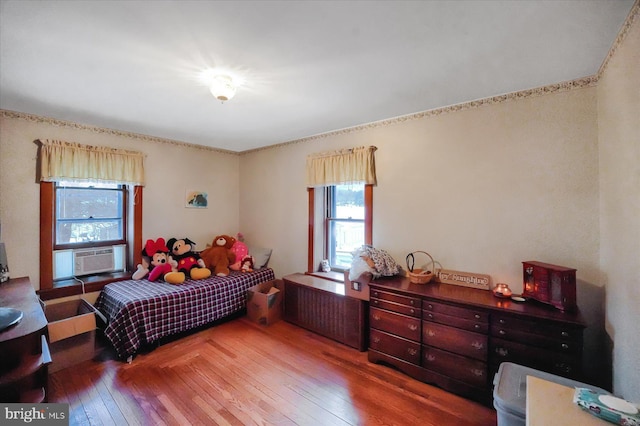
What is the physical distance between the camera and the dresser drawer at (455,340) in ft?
6.72

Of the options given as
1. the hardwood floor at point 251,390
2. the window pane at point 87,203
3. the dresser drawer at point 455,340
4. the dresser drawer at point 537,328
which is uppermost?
the window pane at point 87,203

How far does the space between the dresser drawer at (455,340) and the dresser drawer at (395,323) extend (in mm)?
75

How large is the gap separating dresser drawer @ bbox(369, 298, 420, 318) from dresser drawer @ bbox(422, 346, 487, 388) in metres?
0.29

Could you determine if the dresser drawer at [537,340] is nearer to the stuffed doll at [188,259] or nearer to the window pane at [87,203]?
the stuffed doll at [188,259]

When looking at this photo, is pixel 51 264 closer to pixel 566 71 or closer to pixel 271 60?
pixel 271 60

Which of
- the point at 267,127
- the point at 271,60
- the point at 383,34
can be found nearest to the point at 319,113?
the point at 267,127

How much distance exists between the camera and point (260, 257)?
4.23 m

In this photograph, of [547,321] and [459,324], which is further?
[459,324]

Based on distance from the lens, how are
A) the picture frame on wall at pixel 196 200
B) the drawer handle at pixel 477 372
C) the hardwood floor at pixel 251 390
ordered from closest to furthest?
the hardwood floor at pixel 251 390 → the drawer handle at pixel 477 372 → the picture frame on wall at pixel 196 200

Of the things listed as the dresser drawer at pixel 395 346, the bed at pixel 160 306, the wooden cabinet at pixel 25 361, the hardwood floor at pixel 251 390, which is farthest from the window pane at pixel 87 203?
the dresser drawer at pixel 395 346

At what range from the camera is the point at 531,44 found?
1.61 meters

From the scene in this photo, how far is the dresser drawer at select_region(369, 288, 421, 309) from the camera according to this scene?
235 centimetres

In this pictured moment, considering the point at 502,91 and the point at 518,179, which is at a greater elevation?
the point at 502,91

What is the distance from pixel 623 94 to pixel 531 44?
21.8 inches
